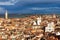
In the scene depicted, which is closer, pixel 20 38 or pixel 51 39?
pixel 51 39

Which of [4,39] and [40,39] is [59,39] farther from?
[4,39]

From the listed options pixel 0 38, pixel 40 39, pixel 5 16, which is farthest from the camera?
pixel 5 16

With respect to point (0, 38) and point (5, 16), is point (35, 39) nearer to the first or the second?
point (0, 38)

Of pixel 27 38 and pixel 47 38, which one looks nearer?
pixel 47 38

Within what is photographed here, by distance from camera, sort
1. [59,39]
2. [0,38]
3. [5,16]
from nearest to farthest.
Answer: [59,39]
[0,38]
[5,16]

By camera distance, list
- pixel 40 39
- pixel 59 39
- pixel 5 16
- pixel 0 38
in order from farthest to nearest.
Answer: pixel 5 16
pixel 0 38
pixel 40 39
pixel 59 39

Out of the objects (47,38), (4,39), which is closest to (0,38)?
(4,39)

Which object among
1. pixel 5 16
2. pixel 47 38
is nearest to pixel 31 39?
pixel 47 38

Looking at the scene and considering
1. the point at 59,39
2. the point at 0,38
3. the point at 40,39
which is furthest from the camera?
the point at 0,38
